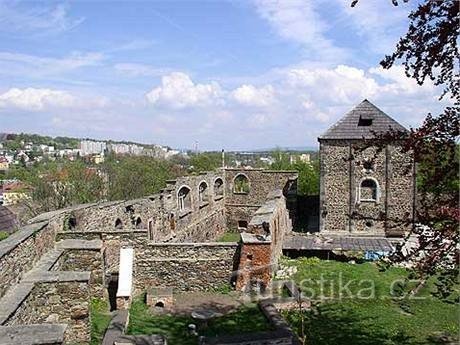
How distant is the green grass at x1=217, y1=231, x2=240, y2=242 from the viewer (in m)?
28.8

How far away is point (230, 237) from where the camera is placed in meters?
29.7

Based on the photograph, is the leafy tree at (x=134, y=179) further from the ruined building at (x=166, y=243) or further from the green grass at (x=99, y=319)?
the green grass at (x=99, y=319)

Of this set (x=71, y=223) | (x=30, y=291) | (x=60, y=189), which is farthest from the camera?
(x=60, y=189)

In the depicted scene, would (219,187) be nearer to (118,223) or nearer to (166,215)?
(166,215)

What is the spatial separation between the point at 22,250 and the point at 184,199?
14.9 m

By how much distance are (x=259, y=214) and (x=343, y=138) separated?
933cm

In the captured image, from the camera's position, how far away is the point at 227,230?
104 ft

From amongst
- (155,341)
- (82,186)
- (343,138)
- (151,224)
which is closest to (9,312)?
(155,341)

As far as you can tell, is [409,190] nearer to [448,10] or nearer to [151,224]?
[151,224]

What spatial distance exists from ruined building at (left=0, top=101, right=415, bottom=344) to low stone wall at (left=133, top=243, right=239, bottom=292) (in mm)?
29

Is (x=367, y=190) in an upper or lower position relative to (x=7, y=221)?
upper

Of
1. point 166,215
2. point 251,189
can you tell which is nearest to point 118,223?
point 166,215

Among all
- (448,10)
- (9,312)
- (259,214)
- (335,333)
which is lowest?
(335,333)

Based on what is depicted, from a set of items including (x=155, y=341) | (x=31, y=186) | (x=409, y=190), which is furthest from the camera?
(x=31, y=186)
